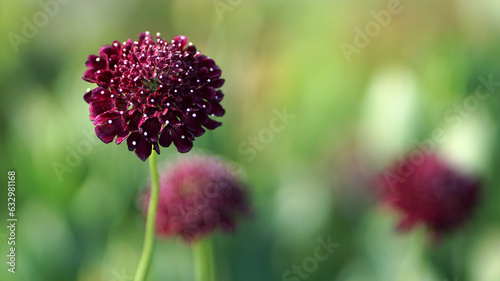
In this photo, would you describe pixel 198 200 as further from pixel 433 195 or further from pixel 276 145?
pixel 276 145

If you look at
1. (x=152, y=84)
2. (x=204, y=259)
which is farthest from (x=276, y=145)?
(x=152, y=84)

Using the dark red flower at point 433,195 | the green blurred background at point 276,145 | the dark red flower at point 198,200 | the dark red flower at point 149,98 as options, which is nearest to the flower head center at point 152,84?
the dark red flower at point 149,98

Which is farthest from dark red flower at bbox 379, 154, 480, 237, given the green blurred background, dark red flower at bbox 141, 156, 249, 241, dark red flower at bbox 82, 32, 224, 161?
dark red flower at bbox 82, 32, 224, 161

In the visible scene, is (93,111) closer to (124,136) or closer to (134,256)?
(124,136)

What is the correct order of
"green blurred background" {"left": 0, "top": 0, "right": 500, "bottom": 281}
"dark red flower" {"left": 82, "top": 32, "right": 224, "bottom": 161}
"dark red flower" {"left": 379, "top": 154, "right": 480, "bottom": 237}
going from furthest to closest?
1. "green blurred background" {"left": 0, "top": 0, "right": 500, "bottom": 281}
2. "dark red flower" {"left": 379, "top": 154, "right": 480, "bottom": 237}
3. "dark red flower" {"left": 82, "top": 32, "right": 224, "bottom": 161}

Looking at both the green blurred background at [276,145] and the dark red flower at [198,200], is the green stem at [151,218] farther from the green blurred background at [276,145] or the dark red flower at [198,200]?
the green blurred background at [276,145]

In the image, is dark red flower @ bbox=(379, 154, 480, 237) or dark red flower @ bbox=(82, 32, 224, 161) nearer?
dark red flower @ bbox=(82, 32, 224, 161)

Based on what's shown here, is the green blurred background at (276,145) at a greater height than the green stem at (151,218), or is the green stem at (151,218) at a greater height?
the green blurred background at (276,145)

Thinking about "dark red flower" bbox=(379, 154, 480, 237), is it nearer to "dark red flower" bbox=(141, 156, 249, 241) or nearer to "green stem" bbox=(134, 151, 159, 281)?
"dark red flower" bbox=(141, 156, 249, 241)
